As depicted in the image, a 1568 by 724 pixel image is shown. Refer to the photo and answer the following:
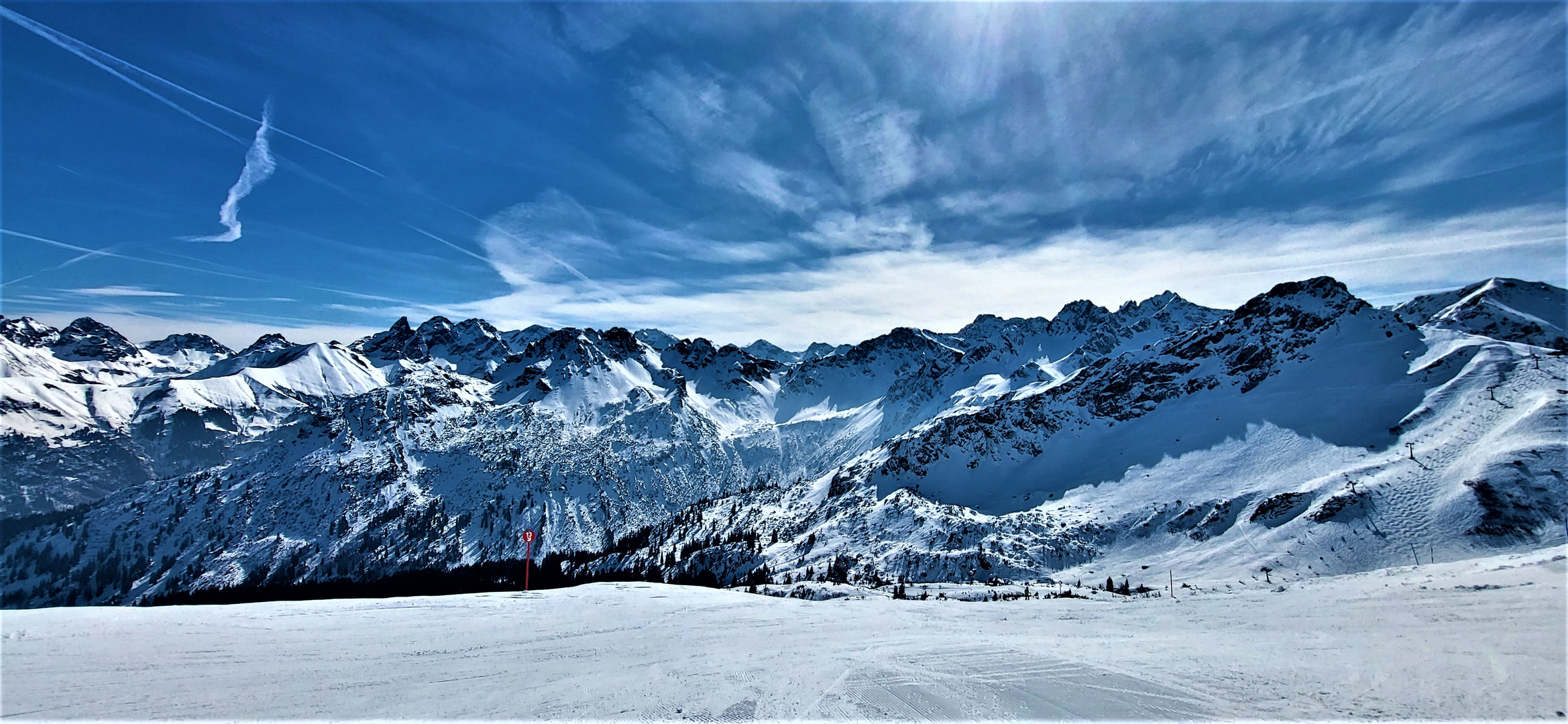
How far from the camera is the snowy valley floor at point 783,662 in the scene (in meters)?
10.8

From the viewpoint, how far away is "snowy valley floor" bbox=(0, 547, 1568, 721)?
10.8m

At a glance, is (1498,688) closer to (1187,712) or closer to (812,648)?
(1187,712)

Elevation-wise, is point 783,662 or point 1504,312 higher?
point 1504,312

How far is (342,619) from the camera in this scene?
1684 centimetres

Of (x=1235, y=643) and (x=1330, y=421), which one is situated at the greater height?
(x=1330, y=421)

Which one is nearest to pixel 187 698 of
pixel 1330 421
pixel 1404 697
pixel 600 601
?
pixel 600 601

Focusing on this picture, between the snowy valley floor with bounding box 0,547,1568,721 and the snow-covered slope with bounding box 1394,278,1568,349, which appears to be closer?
the snowy valley floor with bounding box 0,547,1568,721

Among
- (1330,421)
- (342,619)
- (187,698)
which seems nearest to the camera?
(187,698)

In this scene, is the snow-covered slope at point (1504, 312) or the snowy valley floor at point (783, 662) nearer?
the snowy valley floor at point (783, 662)

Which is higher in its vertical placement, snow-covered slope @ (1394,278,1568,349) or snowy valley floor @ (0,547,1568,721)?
snow-covered slope @ (1394,278,1568,349)

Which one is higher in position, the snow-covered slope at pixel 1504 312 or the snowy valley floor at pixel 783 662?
the snow-covered slope at pixel 1504 312

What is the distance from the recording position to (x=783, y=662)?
542 inches

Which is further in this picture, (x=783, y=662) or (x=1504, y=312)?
(x=1504, y=312)

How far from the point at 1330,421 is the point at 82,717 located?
111104mm
